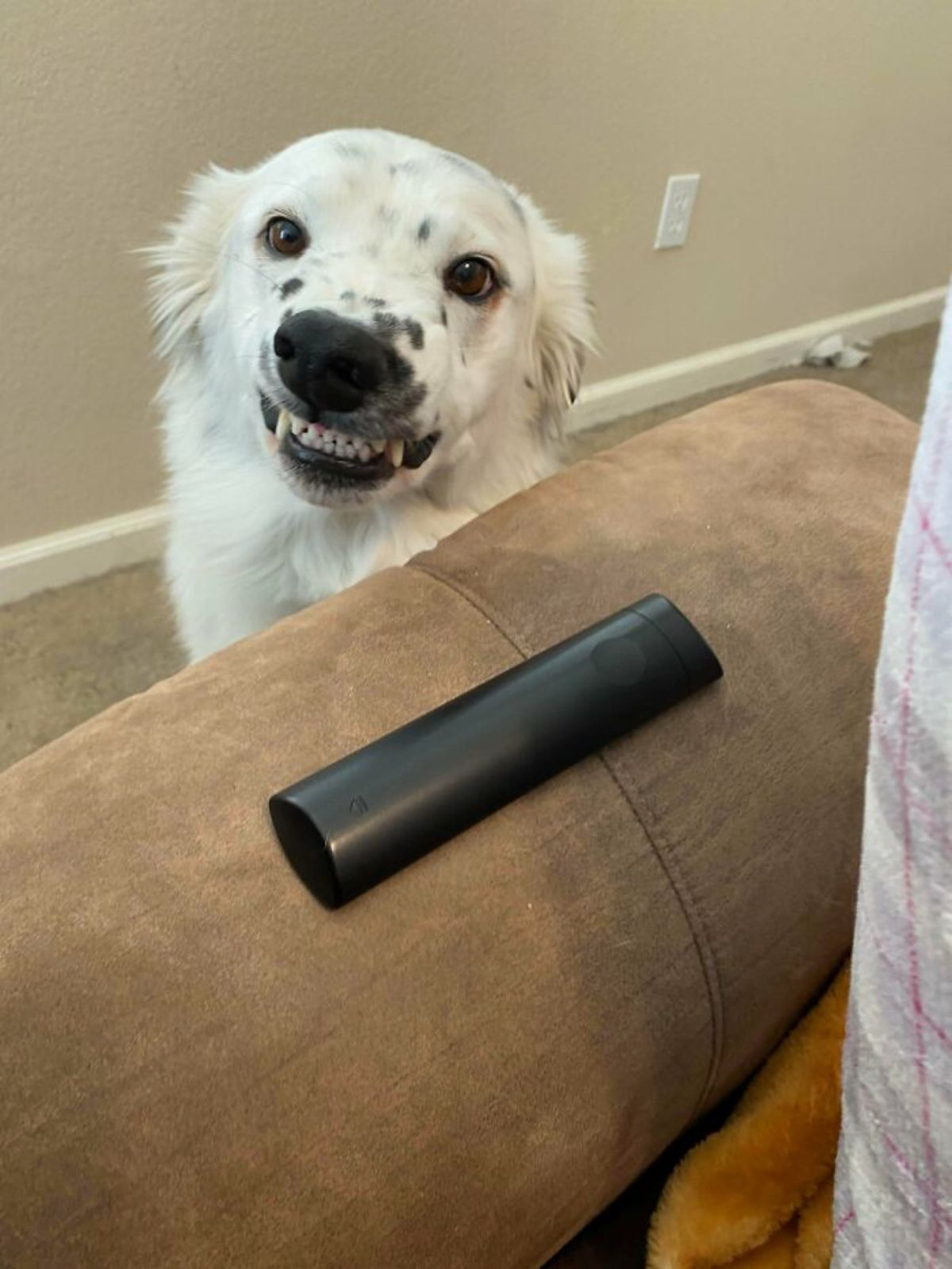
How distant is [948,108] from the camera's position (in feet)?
8.77

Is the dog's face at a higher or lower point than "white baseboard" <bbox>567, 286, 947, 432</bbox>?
higher

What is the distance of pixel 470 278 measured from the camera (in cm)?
111

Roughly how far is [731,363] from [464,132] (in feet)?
3.88

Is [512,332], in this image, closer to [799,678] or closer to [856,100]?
[799,678]

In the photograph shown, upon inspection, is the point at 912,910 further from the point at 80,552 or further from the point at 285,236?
the point at 80,552

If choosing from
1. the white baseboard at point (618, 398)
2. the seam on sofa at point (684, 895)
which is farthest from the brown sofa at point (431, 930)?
the white baseboard at point (618, 398)

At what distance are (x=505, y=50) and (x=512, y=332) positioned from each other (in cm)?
89

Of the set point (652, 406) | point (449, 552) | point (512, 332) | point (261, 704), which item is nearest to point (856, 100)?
point (652, 406)

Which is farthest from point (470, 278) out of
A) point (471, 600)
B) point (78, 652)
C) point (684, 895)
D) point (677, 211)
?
point (677, 211)

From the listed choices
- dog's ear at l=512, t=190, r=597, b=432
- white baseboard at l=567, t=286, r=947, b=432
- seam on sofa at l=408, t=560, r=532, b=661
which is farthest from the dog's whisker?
white baseboard at l=567, t=286, r=947, b=432

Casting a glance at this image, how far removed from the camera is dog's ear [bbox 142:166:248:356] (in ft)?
3.91

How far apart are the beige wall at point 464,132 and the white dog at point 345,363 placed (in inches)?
13.5

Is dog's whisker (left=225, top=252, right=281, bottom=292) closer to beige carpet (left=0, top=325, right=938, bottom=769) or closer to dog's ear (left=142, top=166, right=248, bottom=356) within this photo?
dog's ear (left=142, top=166, right=248, bottom=356)

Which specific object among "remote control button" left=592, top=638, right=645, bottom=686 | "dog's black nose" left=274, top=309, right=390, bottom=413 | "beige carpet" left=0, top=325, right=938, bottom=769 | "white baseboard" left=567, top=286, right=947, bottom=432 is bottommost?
"beige carpet" left=0, top=325, right=938, bottom=769
